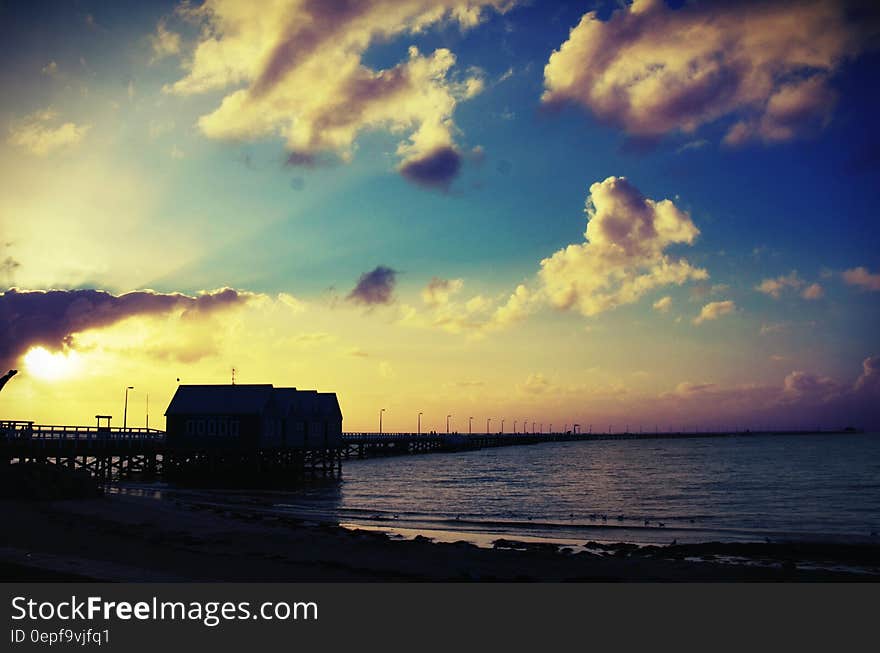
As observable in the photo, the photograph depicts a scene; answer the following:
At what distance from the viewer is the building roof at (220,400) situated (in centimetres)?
5969

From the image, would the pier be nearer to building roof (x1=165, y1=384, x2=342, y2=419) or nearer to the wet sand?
building roof (x1=165, y1=384, x2=342, y2=419)

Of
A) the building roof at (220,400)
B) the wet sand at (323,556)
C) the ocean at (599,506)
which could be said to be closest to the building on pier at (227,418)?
the building roof at (220,400)

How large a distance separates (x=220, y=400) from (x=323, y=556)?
44470 mm

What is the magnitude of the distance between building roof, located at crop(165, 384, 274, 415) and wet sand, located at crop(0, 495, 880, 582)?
1255 inches

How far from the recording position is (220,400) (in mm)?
60562

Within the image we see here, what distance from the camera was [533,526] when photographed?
3097 cm

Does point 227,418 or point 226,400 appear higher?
point 226,400

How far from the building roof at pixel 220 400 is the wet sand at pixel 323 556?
31876 millimetres

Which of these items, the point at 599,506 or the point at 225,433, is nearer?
the point at 599,506

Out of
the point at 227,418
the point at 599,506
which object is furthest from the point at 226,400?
the point at 599,506

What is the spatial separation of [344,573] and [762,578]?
10.6 m

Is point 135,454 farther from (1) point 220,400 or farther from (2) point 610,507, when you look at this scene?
(2) point 610,507

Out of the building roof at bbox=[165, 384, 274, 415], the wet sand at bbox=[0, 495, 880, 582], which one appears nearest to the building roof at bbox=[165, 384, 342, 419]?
the building roof at bbox=[165, 384, 274, 415]
